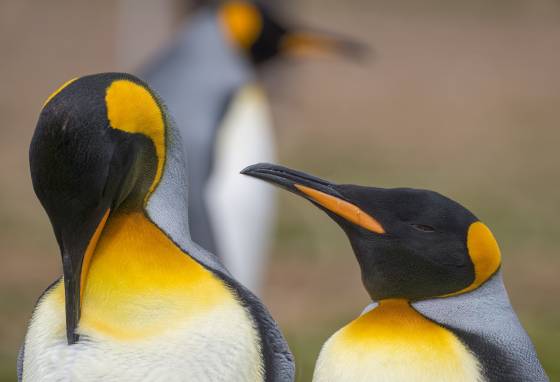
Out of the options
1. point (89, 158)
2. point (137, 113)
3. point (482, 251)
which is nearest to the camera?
point (89, 158)

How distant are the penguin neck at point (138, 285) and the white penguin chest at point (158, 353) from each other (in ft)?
0.07

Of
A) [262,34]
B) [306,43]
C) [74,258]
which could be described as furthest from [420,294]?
[306,43]

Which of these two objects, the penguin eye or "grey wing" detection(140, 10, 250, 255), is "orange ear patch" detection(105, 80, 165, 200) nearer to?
the penguin eye

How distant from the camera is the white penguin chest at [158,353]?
5.27 feet

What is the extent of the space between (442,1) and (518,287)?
9.17 meters

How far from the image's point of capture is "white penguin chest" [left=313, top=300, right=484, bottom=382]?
1703 millimetres

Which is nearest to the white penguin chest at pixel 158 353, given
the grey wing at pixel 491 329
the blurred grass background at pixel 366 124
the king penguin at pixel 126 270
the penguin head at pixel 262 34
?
the king penguin at pixel 126 270

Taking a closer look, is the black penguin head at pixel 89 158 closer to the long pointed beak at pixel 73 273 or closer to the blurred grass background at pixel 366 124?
the long pointed beak at pixel 73 273

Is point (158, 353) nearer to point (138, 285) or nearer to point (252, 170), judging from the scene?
point (138, 285)

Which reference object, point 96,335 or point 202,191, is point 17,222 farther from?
point 96,335

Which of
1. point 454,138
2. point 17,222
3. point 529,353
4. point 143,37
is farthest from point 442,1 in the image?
point 529,353

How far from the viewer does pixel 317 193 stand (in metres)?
1.80

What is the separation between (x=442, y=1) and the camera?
46.4 feet

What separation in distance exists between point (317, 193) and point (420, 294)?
0.23m
